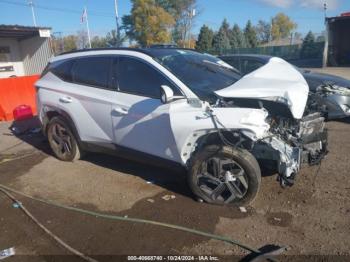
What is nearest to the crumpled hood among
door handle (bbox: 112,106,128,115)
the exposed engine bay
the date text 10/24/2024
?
the exposed engine bay

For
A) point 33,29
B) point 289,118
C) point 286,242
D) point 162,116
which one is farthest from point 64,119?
point 33,29

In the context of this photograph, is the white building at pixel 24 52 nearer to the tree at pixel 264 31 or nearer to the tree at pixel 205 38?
the tree at pixel 205 38

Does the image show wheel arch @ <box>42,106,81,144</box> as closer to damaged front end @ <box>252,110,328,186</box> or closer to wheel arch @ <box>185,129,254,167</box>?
wheel arch @ <box>185,129,254,167</box>

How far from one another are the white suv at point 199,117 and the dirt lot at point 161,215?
1.11ft

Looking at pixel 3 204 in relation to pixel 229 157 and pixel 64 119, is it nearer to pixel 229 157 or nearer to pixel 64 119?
pixel 64 119

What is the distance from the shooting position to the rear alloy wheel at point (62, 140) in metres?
5.54

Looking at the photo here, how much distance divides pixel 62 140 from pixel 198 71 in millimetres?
2721

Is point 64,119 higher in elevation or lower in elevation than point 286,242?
higher

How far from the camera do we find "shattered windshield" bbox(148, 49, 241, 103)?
4.12 meters

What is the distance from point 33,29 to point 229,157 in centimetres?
1429

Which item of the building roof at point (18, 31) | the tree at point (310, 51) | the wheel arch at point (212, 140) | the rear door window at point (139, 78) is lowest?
the tree at point (310, 51)

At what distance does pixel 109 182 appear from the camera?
16.1ft

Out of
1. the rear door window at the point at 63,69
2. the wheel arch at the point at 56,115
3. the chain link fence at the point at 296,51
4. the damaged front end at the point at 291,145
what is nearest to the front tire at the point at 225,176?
the damaged front end at the point at 291,145

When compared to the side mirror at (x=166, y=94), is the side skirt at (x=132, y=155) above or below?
below
